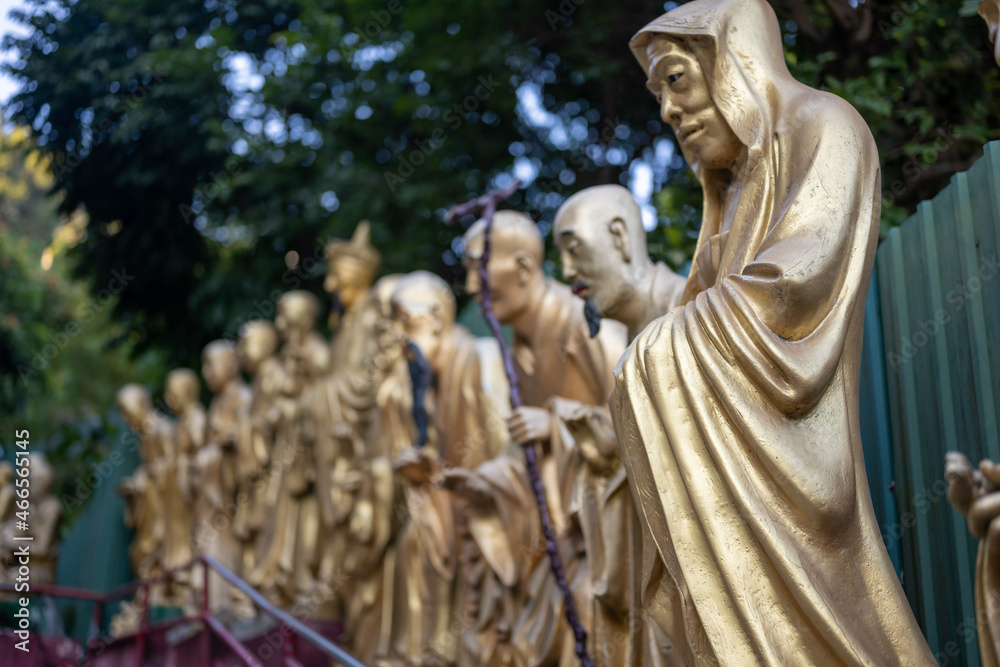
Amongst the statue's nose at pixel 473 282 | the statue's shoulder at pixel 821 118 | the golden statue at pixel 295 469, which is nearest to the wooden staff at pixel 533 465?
the statue's nose at pixel 473 282

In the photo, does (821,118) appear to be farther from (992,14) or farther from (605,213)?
(605,213)

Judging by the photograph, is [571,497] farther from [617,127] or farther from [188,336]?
[188,336]

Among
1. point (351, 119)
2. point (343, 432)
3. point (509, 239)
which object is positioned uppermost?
point (351, 119)

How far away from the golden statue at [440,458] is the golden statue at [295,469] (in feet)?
5.71

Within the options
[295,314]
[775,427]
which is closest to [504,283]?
[775,427]

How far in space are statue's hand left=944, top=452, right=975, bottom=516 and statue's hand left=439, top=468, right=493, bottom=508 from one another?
3074 millimetres

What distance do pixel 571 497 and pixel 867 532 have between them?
8.50 feet

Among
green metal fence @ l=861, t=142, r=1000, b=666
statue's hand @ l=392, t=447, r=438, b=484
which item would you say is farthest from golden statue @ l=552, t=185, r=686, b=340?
statue's hand @ l=392, t=447, r=438, b=484

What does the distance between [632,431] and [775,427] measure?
1.37 ft

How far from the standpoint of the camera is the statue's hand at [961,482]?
3686mm

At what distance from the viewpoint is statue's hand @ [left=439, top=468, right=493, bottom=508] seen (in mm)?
6414

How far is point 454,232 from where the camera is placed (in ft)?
38.7

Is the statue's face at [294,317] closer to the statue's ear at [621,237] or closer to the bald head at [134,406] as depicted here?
the bald head at [134,406]

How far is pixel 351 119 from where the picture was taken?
40.4 ft
